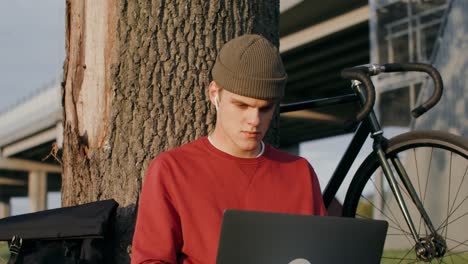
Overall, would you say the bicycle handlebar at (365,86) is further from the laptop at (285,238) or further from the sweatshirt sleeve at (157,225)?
the sweatshirt sleeve at (157,225)

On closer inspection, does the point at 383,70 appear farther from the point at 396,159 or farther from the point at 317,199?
the point at 317,199

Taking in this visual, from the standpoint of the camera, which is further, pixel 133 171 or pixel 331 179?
pixel 331 179

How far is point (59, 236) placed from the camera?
10.2 ft

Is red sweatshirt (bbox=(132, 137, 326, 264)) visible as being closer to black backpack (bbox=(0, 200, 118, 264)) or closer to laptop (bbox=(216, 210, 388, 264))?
laptop (bbox=(216, 210, 388, 264))

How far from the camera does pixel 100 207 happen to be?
3242 mm

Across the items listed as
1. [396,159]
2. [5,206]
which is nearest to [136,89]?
[396,159]

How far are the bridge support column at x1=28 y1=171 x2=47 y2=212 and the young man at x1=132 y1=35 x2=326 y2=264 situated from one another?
45.5 m

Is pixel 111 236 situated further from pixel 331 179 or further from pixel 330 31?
pixel 330 31

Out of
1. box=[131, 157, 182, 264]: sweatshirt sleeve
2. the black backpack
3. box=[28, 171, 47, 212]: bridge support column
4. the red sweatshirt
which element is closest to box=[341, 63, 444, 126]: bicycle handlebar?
the red sweatshirt

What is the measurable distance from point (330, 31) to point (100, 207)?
1826cm

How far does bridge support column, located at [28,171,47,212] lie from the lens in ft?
153

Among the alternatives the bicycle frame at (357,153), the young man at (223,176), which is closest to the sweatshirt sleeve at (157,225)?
the young man at (223,176)

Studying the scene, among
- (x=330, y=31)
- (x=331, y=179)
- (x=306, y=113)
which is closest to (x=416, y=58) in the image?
(x=330, y=31)

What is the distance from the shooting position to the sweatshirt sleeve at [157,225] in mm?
2531
